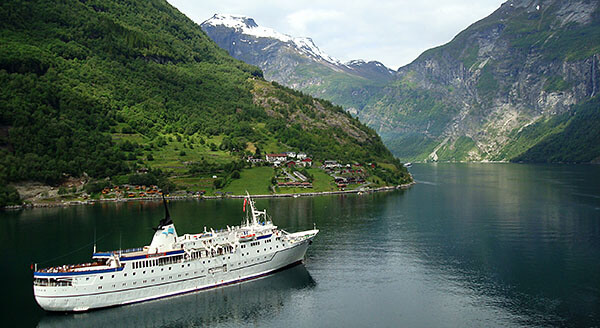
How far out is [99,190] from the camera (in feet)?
536

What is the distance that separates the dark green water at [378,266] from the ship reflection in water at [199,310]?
0.76 feet

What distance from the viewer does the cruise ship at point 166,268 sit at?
5878cm

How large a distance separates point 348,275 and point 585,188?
150898 mm

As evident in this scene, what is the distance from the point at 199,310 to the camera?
2422 inches

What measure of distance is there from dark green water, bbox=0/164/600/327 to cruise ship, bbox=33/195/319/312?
1807 mm

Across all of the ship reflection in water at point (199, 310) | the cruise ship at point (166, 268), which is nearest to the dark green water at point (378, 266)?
the ship reflection in water at point (199, 310)

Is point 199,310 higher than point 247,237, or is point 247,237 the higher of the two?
point 247,237

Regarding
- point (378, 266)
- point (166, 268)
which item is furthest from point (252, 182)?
point (166, 268)

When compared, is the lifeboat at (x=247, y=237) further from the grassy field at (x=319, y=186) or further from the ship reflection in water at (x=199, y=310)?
the grassy field at (x=319, y=186)

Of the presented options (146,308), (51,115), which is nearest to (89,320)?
(146,308)

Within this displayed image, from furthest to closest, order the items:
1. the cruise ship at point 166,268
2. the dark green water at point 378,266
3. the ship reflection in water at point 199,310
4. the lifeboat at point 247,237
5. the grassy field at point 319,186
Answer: the grassy field at point 319,186, the lifeboat at point 247,237, the dark green water at point 378,266, the cruise ship at point 166,268, the ship reflection in water at point 199,310

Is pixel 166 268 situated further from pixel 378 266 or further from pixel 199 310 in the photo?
pixel 378 266

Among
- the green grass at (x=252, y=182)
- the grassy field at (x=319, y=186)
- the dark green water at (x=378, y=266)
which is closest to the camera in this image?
the dark green water at (x=378, y=266)

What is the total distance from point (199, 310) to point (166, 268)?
782cm
